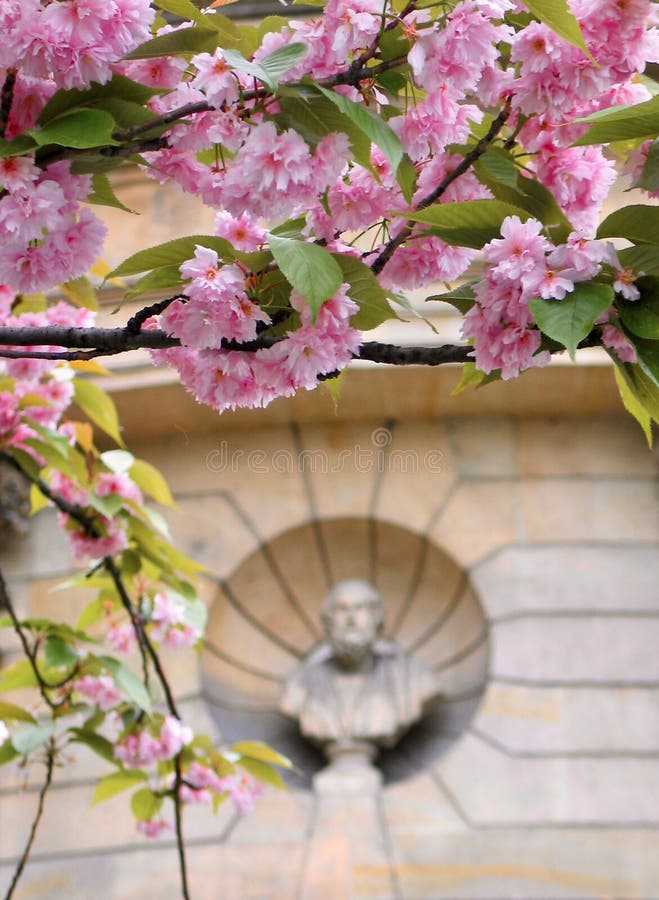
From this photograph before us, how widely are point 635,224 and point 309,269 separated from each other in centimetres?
34

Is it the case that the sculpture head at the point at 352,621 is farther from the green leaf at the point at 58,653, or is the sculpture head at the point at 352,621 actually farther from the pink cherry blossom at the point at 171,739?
the green leaf at the point at 58,653

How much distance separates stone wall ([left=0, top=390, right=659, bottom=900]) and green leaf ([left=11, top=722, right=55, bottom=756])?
196 cm

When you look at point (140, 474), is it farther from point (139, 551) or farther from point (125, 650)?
point (125, 650)

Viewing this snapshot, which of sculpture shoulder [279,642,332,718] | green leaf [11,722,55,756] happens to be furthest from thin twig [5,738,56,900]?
sculpture shoulder [279,642,332,718]

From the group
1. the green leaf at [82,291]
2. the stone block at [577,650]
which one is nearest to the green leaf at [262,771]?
the green leaf at [82,291]

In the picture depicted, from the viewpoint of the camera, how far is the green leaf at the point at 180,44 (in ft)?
5.54

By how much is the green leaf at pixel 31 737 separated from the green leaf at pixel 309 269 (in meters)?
1.77

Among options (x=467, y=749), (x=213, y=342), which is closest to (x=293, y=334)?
(x=213, y=342)

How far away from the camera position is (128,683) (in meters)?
3.07

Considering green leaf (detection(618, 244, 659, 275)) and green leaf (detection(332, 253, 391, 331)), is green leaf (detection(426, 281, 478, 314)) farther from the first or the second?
green leaf (detection(618, 244, 659, 275))

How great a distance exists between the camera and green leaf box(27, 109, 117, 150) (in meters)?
1.62

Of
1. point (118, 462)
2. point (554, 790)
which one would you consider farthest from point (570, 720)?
point (118, 462)

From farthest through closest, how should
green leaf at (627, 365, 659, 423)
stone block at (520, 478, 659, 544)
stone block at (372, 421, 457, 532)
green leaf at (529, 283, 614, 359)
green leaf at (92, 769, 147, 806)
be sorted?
1. stone block at (372, 421, 457, 532)
2. stone block at (520, 478, 659, 544)
3. green leaf at (92, 769, 147, 806)
4. green leaf at (627, 365, 659, 423)
5. green leaf at (529, 283, 614, 359)

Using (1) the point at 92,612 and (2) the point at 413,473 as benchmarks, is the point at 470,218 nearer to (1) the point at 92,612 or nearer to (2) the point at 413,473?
(1) the point at 92,612
